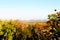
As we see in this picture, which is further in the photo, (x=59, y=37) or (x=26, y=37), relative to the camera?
(x=26, y=37)

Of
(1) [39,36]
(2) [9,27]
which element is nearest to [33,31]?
(1) [39,36]

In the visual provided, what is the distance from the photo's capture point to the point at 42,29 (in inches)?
1331

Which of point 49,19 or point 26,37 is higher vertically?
point 49,19

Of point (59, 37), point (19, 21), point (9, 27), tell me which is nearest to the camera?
point (59, 37)

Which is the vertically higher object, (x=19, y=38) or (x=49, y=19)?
(x=49, y=19)

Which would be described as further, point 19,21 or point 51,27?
point 19,21

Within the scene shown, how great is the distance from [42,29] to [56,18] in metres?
2.73

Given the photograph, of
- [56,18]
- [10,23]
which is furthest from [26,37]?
[56,18]

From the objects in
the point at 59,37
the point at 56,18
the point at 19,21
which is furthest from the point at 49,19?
the point at 19,21

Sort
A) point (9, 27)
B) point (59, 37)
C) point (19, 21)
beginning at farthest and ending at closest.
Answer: point (19, 21)
point (9, 27)
point (59, 37)

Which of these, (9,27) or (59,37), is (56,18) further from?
(9,27)

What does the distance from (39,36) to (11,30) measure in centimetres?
471

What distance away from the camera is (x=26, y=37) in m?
35.0

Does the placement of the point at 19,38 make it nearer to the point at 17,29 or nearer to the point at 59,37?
the point at 17,29
